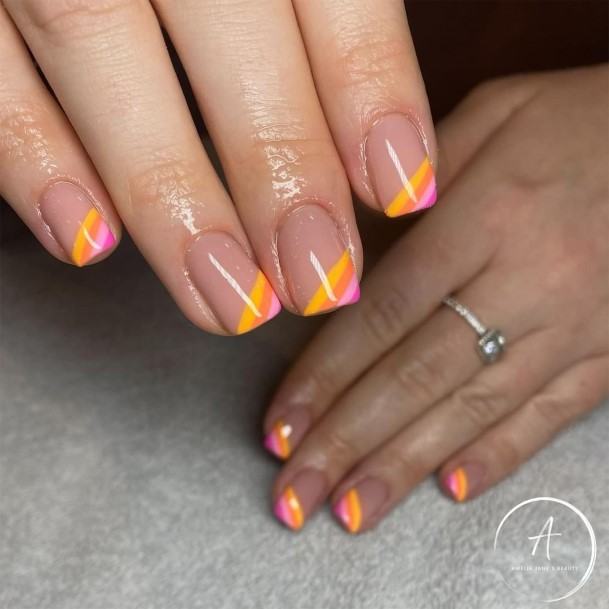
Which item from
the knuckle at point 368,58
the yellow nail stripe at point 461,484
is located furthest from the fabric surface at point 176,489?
→ the knuckle at point 368,58

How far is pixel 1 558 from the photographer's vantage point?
0.56m

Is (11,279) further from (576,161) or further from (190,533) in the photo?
(576,161)

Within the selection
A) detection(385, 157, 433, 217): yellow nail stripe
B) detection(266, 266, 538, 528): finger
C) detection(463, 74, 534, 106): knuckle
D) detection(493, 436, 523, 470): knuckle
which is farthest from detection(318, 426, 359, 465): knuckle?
detection(463, 74, 534, 106): knuckle

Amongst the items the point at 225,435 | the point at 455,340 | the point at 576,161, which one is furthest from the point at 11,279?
the point at 576,161

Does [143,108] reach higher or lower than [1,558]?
higher

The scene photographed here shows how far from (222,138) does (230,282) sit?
82 mm

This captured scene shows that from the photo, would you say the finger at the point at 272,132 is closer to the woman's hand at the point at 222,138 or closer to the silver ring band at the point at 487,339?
the woman's hand at the point at 222,138

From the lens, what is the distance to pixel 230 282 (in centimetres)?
48

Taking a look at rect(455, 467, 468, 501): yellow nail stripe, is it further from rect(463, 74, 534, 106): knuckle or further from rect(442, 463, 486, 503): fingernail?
rect(463, 74, 534, 106): knuckle

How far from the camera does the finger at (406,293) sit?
66cm

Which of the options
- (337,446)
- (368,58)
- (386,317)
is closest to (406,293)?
(386,317)

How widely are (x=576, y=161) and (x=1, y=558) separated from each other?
20.6 inches

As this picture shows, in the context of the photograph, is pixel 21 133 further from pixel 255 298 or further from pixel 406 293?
pixel 406 293

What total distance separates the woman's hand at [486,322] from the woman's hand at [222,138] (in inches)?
7.2
